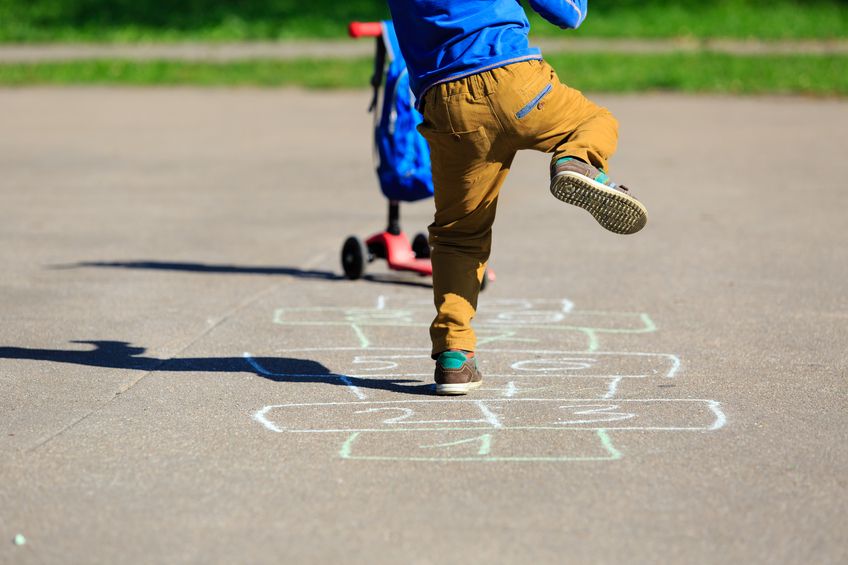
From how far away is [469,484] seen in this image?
409 centimetres

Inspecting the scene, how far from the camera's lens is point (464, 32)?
490 centimetres

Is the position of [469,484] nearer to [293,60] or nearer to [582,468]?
[582,468]

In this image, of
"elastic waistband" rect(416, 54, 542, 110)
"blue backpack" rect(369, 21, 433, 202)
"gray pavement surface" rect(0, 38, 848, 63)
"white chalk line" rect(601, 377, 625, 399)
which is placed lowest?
"gray pavement surface" rect(0, 38, 848, 63)

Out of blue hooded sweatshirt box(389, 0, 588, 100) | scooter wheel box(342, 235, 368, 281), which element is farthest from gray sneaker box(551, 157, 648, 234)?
scooter wheel box(342, 235, 368, 281)

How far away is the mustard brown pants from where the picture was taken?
16.1 ft

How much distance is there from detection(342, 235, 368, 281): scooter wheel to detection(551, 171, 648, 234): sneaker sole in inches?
108

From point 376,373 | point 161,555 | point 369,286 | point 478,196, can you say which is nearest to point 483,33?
point 478,196

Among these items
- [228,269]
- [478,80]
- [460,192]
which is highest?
[478,80]

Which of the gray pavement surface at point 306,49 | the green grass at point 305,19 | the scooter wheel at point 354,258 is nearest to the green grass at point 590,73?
the gray pavement surface at point 306,49

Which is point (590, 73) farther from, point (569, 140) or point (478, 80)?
point (478, 80)

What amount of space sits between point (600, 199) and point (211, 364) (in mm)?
1828

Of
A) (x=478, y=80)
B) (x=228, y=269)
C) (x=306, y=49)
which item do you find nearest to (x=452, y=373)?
(x=478, y=80)

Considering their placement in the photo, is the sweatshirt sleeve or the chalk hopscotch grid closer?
the chalk hopscotch grid

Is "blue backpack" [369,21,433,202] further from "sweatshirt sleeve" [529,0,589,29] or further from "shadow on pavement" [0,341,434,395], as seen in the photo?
"sweatshirt sleeve" [529,0,589,29]
